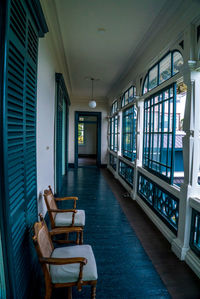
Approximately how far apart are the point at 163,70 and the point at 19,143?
9.20 feet

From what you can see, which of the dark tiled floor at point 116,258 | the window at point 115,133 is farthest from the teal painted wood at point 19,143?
the window at point 115,133

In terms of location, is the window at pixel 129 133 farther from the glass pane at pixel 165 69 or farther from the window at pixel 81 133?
the window at pixel 81 133

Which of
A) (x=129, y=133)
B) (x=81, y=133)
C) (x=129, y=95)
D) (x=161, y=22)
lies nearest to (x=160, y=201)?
(x=129, y=133)

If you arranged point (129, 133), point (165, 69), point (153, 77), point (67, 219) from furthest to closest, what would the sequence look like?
point (129, 133), point (153, 77), point (165, 69), point (67, 219)

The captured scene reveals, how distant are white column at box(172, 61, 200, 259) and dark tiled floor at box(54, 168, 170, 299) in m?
0.59

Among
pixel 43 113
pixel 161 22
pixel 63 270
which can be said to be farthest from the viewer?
pixel 161 22

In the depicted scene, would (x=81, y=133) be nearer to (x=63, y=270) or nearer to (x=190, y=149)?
(x=190, y=149)

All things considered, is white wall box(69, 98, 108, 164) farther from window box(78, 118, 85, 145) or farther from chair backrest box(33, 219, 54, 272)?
chair backrest box(33, 219, 54, 272)

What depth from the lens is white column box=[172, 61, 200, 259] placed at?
2186 mm

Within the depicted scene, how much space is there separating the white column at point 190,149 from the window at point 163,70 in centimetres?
53

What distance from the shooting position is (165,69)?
10.2ft

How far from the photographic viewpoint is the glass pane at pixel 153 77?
3.47m

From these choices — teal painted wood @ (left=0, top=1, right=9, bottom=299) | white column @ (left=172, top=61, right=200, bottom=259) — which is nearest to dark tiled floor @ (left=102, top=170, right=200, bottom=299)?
white column @ (left=172, top=61, right=200, bottom=259)

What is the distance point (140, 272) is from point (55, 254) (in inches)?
41.9
